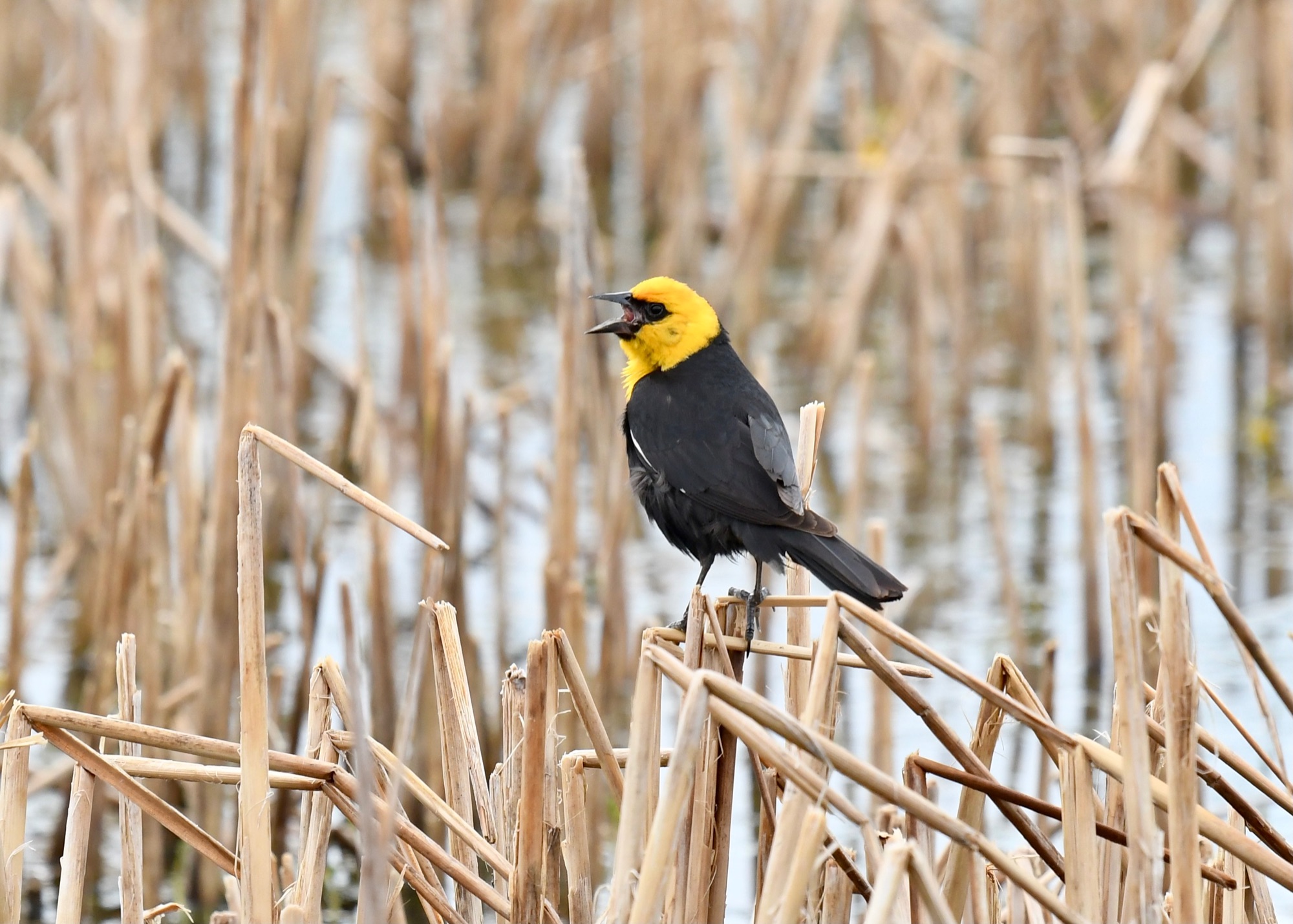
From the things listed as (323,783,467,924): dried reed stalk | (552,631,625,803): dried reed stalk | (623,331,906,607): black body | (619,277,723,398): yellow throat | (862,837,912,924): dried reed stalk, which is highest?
(619,277,723,398): yellow throat

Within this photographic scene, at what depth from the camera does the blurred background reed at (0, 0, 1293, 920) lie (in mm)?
3918

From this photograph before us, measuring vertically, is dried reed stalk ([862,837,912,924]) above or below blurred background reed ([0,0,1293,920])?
below

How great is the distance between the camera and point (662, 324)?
3168 millimetres

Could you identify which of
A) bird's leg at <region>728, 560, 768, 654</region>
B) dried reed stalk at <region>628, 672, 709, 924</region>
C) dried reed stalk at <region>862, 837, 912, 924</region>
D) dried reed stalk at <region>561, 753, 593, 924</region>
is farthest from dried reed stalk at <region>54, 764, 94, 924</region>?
dried reed stalk at <region>862, 837, 912, 924</region>

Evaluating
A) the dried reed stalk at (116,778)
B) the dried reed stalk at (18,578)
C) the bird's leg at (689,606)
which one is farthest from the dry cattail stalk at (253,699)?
the dried reed stalk at (18,578)

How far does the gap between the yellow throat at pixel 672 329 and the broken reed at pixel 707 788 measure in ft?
2.71

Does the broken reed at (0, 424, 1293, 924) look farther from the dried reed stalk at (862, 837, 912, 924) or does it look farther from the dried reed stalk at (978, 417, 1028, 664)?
the dried reed stalk at (978, 417, 1028, 664)

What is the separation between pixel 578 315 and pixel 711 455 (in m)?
1.12

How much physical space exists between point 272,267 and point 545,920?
201 cm

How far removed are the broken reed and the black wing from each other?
0.31m

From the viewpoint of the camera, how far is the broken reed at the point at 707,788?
1854mm

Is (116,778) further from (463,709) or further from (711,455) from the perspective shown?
(711,455)

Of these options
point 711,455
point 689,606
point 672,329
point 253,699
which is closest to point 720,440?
point 711,455

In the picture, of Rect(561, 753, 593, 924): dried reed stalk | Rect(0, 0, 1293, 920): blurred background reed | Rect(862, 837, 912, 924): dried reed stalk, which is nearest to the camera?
Rect(862, 837, 912, 924): dried reed stalk
